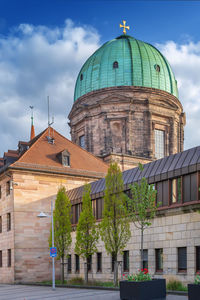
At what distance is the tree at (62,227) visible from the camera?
31.9m

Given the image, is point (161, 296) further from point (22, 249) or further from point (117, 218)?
point (22, 249)

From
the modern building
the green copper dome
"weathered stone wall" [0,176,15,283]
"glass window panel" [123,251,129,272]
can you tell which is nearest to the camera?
the modern building

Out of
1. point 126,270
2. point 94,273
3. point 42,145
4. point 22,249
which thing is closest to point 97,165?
point 42,145

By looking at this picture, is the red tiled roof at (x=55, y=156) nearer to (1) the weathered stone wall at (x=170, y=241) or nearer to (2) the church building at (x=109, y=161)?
(2) the church building at (x=109, y=161)

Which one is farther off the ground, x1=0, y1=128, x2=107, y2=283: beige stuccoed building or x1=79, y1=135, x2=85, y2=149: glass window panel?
x1=79, y1=135, x2=85, y2=149: glass window panel

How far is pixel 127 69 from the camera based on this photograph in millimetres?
55281

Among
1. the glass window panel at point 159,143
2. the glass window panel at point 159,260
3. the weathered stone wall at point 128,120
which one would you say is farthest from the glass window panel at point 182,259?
the glass window panel at point 159,143

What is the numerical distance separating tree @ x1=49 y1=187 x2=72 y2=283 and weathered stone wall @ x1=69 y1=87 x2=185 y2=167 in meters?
18.5

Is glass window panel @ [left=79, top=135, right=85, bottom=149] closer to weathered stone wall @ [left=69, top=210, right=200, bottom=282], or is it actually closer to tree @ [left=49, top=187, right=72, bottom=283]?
tree @ [left=49, top=187, right=72, bottom=283]

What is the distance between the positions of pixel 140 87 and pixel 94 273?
2854cm

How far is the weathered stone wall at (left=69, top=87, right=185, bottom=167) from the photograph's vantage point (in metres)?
52.7

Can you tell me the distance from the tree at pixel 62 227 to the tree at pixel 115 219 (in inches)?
226

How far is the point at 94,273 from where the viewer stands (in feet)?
101

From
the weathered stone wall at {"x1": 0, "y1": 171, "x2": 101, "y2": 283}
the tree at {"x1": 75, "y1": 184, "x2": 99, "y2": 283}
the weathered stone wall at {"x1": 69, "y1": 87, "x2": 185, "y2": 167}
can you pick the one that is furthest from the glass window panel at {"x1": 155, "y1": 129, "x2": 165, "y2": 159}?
the tree at {"x1": 75, "y1": 184, "x2": 99, "y2": 283}
